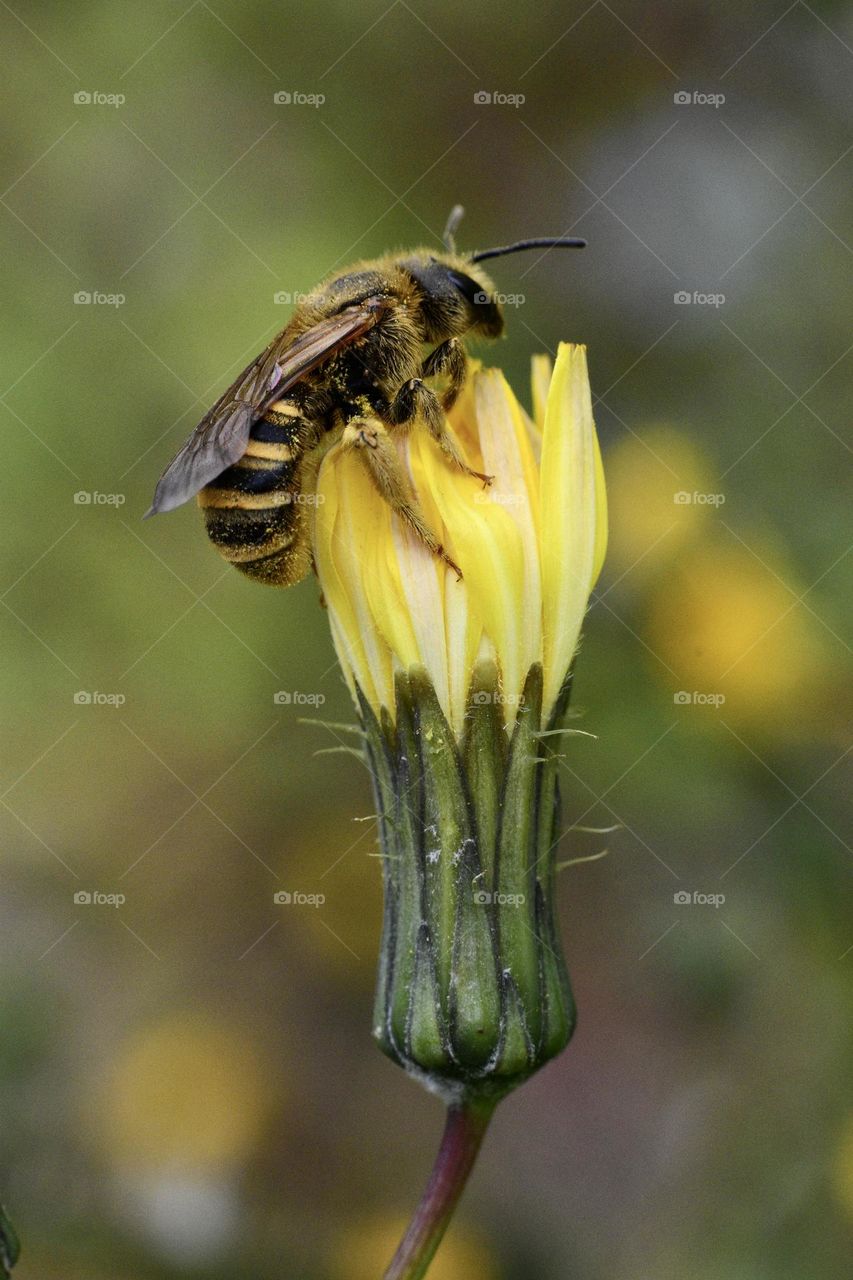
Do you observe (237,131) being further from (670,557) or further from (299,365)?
(299,365)

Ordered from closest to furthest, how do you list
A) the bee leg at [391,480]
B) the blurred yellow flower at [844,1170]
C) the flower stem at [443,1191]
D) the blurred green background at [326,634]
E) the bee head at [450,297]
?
the flower stem at [443,1191], the bee leg at [391,480], the bee head at [450,297], the blurred yellow flower at [844,1170], the blurred green background at [326,634]

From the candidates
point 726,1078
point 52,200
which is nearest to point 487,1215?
point 726,1078

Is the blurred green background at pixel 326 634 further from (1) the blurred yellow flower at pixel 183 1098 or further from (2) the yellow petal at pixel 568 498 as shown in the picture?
(2) the yellow petal at pixel 568 498

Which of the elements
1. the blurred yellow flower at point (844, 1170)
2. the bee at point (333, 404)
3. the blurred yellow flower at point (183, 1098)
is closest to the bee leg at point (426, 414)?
the bee at point (333, 404)

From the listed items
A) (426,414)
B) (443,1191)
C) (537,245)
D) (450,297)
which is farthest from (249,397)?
(443,1191)

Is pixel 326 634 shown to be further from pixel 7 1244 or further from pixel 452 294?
pixel 7 1244

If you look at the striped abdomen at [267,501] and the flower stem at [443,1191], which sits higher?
the striped abdomen at [267,501]

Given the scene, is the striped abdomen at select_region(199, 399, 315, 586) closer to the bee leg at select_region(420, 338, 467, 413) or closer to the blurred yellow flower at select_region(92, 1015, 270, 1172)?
the bee leg at select_region(420, 338, 467, 413)
